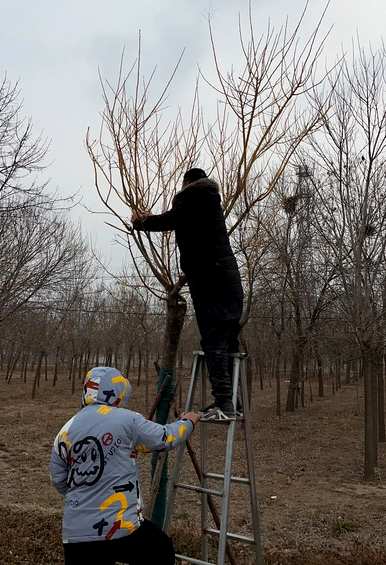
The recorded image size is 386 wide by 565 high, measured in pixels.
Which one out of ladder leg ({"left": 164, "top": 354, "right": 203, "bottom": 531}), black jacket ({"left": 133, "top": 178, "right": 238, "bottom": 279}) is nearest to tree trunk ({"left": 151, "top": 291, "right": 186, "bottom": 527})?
ladder leg ({"left": 164, "top": 354, "right": 203, "bottom": 531})

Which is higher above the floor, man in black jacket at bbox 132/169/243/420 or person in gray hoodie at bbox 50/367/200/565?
man in black jacket at bbox 132/169/243/420

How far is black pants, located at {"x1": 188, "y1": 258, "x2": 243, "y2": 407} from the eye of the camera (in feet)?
10.4

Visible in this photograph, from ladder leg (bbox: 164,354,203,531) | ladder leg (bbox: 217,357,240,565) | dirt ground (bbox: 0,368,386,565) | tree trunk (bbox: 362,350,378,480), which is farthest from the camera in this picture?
tree trunk (bbox: 362,350,378,480)

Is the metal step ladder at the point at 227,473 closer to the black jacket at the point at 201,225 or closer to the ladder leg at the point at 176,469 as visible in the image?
the ladder leg at the point at 176,469

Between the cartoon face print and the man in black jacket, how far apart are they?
0.91 meters

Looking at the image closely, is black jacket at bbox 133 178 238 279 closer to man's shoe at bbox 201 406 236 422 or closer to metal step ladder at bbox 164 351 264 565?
metal step ladder at bbox 164 351 264 565

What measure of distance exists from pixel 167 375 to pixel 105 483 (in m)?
1.59

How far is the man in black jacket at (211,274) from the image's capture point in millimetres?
3184

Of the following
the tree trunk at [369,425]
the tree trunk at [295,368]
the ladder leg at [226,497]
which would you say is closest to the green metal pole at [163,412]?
the ladder leg at [226,497]


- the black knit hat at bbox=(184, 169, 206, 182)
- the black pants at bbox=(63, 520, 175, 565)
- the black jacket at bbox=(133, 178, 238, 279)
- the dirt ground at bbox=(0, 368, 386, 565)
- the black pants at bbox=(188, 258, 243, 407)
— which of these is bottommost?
the dirt ground at bbox=(0, 368, 386, 565)

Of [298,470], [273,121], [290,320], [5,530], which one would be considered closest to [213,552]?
[5,530]

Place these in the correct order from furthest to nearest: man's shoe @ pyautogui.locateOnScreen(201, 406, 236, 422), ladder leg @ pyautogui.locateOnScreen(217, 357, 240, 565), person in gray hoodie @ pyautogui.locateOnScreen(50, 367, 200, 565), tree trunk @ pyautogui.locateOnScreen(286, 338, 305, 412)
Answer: tree trunk @ pyautogui.locateOnScreen(286, 338, 305, 412) < man's shoe @ pyautogui.locateOnScreen(201, 406, 236, 422) < ladder leg @ pyautogui.locateOnScreen(217, 357, 240, 565) < person in gray hoodie @ pyautogui.locateOnScreen(50, 367, 200, 565)

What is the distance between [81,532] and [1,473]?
7721 mm

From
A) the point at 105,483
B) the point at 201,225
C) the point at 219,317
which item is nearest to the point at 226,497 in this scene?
the point at 105,483
